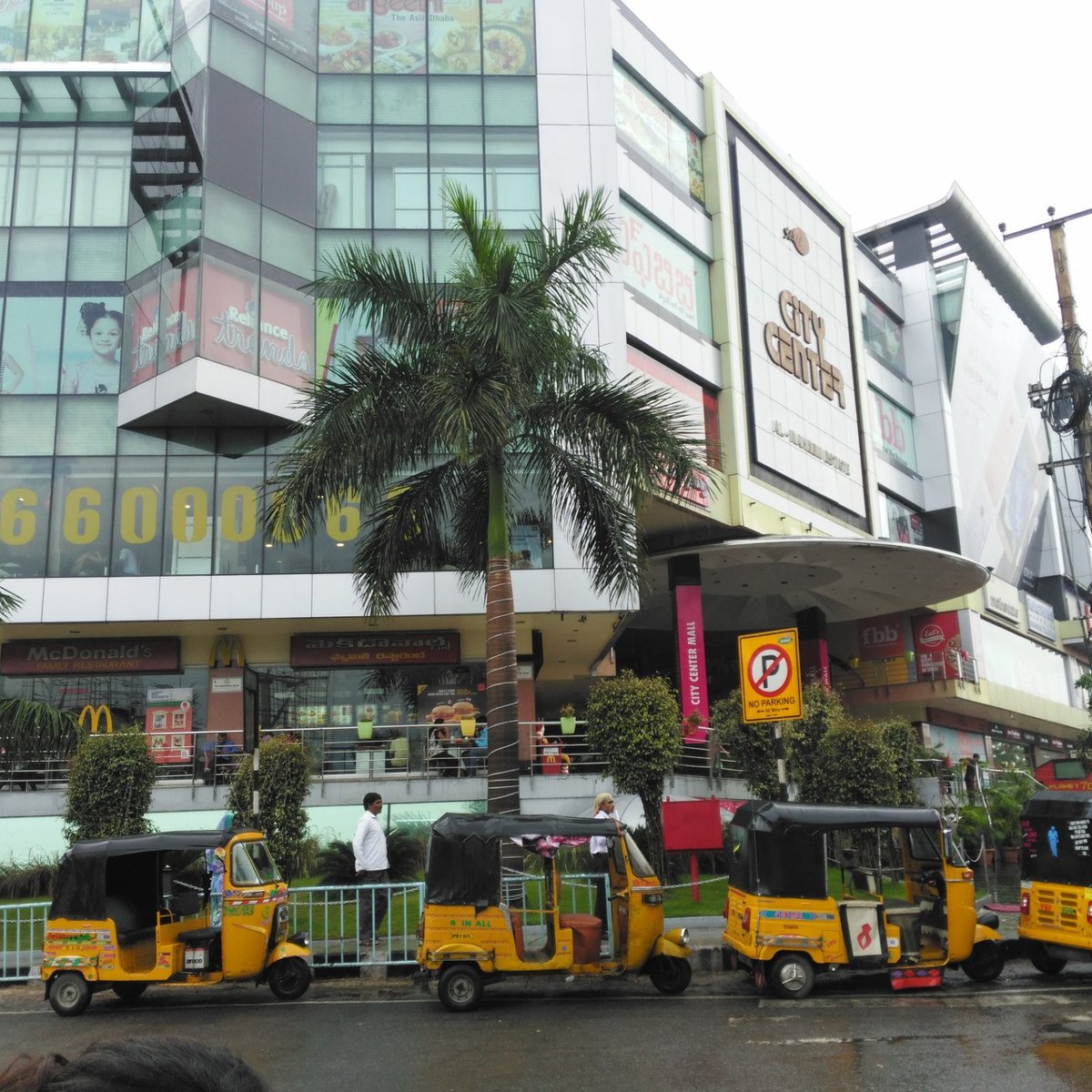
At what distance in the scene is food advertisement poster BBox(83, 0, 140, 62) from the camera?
2877 cm

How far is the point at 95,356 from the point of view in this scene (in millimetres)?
26812

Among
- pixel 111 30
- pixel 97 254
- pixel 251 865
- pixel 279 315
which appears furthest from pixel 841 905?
pixel 111 30

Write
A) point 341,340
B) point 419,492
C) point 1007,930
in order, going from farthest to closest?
point 341,340, point 419,492, point 1007,930

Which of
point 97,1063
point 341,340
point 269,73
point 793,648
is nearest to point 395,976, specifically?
point 793,648

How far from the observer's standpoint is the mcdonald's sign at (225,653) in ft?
91.1

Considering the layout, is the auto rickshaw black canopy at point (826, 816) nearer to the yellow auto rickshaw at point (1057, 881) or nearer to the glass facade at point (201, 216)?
the yellow auto rickshaw at point (1057, 881)

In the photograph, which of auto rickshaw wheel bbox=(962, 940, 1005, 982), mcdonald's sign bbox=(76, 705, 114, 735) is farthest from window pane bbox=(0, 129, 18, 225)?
auto rickshaw wheel bbox=(962, 940, 1005, 982)

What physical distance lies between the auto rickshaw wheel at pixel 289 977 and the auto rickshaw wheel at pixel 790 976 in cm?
473

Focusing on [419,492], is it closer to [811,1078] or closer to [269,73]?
[811,1078]

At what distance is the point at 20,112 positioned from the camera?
28.0m

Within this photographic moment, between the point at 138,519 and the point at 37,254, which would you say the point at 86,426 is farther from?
the point at 37,254

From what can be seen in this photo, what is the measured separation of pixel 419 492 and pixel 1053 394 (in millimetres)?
10380

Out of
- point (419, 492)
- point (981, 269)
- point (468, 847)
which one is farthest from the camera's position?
point (981, 269)

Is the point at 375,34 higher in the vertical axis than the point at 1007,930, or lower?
higher
